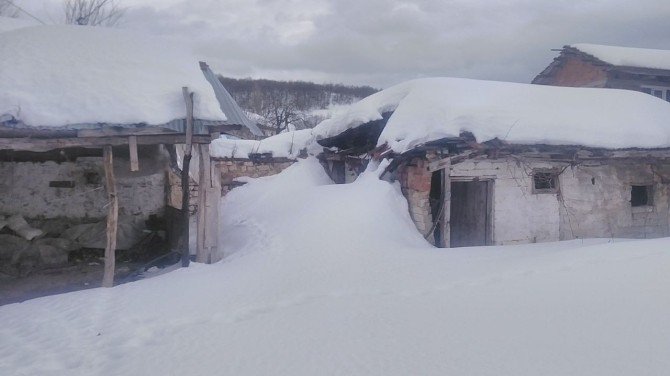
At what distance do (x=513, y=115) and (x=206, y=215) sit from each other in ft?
21.6

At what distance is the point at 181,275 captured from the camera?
716 cm

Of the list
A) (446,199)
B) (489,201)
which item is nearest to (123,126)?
(446,199)

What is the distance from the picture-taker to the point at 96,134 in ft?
22.4

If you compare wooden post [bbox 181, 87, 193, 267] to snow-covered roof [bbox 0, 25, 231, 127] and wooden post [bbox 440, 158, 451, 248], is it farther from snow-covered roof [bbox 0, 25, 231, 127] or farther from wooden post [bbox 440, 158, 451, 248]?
wooden post [bbox 440, 158, 451, 248]

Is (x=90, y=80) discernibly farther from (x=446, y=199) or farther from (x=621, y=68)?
(x=621, y=68)

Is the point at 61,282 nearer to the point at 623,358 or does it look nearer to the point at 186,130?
the point at 186,130

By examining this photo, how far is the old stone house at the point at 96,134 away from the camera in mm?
6828

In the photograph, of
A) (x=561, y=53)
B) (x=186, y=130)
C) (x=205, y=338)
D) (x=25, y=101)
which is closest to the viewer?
→ (x=205, y=338)

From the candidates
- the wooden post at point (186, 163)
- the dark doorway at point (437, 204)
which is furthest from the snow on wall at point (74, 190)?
the dark doorway at point (437, 204)

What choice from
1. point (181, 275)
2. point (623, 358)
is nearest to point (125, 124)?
point (181, 275)

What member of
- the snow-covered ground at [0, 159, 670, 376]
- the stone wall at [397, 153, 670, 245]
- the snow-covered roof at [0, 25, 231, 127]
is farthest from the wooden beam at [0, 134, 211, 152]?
the stone wall at [397, 153, 670, 245]

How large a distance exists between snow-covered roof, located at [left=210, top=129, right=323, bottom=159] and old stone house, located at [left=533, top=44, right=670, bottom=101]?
38.6ft

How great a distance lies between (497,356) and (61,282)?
23.0 feet

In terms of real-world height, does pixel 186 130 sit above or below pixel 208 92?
below
